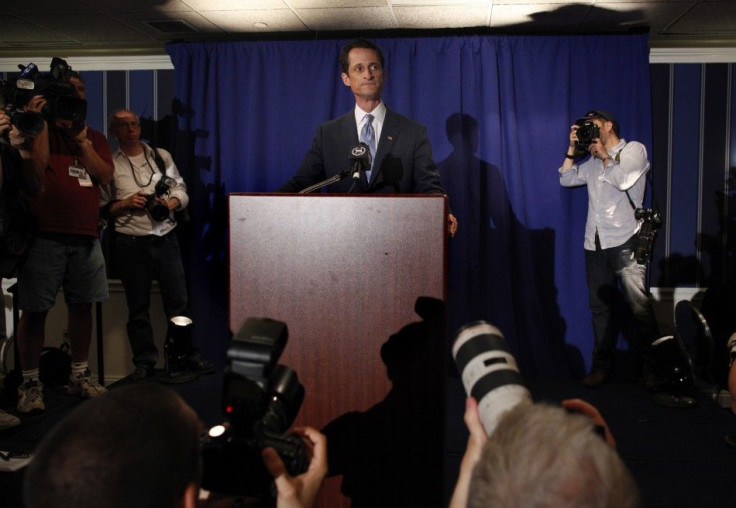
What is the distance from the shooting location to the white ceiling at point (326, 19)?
3439 mm

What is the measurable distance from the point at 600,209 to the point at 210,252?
244cm

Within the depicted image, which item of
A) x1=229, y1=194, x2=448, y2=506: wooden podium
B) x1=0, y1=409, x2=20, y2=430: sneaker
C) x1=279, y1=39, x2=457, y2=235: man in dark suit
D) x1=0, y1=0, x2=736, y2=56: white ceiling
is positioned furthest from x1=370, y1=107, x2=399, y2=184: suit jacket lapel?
x1=0, y1=409, x2=20, y2=430: sneaker

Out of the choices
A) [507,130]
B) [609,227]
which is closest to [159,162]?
[507,130]

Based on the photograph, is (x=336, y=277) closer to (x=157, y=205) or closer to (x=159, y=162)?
(x=157, y=205)

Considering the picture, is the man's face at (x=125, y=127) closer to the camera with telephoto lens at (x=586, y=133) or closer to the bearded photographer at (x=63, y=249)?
the bearded photographer at (x=63, y=249)

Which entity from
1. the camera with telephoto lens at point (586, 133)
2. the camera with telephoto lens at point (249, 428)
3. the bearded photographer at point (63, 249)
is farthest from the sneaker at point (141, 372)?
the camera with telephoto lens at point (249, 428)

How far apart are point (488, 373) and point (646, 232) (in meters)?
2.93

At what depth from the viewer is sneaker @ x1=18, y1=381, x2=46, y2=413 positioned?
2898mm

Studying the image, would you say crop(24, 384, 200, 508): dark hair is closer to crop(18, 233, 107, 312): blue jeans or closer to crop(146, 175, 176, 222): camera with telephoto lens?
crop(18, 233, 107, 312): blue jeans

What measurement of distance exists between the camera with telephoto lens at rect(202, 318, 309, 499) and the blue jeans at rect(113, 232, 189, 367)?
9.59 feet

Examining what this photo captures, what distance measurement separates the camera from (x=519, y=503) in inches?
22.4

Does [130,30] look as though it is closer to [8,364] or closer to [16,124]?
[16,124]

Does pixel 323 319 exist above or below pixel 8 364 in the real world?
above

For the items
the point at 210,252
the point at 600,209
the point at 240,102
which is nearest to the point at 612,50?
the point at 600,209
